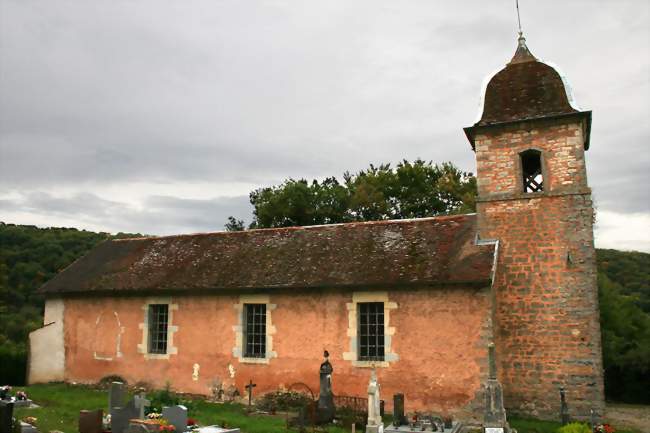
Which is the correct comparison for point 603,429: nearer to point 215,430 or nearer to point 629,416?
point 629,416

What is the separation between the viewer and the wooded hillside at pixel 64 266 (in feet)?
69.7

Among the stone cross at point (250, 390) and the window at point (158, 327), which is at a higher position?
the window at point (158, 327)

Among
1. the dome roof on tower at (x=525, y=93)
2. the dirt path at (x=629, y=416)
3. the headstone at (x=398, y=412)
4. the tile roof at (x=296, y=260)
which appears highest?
the dome roof on tower at (x=525, y=93)

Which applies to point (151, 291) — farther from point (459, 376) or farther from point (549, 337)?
point (549, 337)

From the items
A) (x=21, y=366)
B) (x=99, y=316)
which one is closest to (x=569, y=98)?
(x=99, y=316)

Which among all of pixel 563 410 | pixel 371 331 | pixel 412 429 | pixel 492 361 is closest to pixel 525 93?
pixel 492 361

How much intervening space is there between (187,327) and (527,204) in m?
12.1

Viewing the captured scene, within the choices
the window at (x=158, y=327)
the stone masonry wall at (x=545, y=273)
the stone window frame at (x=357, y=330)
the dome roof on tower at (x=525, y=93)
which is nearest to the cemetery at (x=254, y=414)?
the stone masonry wall at (x=545, y=273)

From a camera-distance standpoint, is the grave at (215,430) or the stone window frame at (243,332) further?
the stone window frame at (243,332)

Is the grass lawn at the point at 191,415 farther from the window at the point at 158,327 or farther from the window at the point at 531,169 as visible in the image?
the window at the point at 531,169

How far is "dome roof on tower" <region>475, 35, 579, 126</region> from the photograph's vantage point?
1666 cm

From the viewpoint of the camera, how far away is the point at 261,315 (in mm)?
18094

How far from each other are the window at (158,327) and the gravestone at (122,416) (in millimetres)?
6984

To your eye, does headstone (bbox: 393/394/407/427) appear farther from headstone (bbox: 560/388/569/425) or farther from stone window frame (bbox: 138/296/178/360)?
stone window frame (bbox: 138/296/178/360)
